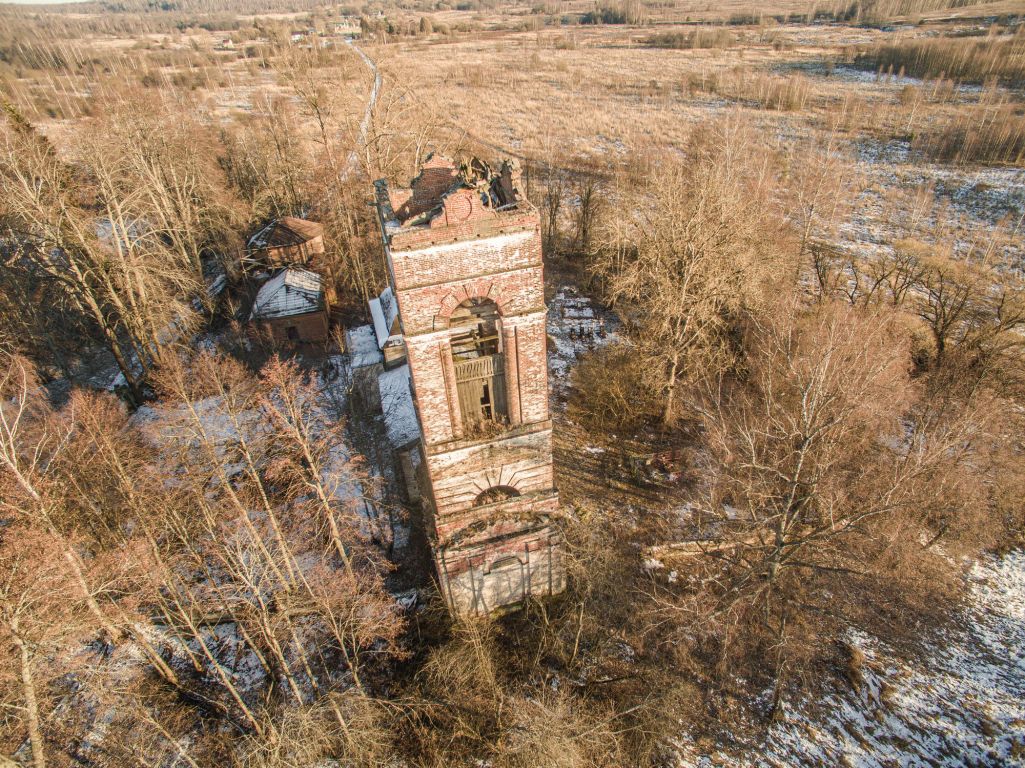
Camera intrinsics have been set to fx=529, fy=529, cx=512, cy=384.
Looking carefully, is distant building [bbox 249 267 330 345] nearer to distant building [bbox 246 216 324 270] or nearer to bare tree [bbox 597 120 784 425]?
distant building [bbox 246 216 324 270]

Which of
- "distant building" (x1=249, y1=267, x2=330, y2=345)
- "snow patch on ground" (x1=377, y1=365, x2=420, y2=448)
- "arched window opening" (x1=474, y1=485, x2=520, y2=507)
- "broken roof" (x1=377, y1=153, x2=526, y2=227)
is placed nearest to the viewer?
"broken roof" (x1=377, y1=153, x2=526, y2=227)

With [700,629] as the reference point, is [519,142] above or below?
above

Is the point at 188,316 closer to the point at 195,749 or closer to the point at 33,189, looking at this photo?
the point at 33,189

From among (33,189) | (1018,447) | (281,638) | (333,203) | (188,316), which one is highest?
(33,189)

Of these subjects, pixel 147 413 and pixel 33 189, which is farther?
pixel 147 413

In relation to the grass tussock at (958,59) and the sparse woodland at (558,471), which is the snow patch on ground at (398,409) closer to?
the sparse woodland at (558,471)

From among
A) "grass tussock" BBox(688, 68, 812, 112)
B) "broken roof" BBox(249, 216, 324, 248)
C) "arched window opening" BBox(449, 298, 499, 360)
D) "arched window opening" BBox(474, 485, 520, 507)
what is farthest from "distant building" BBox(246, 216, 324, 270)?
"grass tussock" BBox(688, 68, 812, 112)

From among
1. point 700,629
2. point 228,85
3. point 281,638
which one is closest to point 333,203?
point 281,638

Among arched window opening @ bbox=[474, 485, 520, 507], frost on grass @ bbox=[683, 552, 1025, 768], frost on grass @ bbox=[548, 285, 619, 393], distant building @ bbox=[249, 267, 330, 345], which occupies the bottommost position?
frost on grass @ bbox=[683, 552, 1025, 768]
